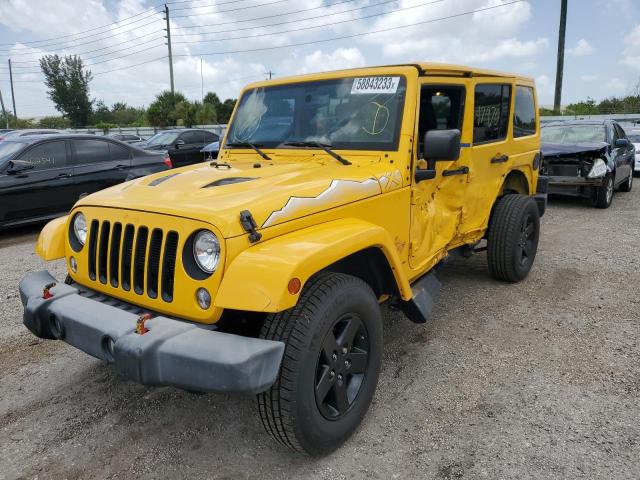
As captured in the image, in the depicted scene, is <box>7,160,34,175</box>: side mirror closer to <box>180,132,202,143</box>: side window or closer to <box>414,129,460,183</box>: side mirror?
<box>414,129,460,183</box>: side mirror

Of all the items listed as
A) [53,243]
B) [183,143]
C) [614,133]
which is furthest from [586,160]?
[183,143]

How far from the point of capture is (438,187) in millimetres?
3566

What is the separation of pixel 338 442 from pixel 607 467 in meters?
1.31

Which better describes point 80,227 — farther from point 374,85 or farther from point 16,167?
point 16,167

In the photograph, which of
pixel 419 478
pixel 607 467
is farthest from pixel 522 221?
pixel 419 478

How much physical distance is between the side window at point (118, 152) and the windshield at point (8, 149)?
52.7 inches

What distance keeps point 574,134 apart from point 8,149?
10327 millimetres

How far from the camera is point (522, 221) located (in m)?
4.69

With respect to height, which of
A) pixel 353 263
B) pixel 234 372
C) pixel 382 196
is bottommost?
pixel 234 372

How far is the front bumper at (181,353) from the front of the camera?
194 centimetres

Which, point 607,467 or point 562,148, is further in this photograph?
point 562,148

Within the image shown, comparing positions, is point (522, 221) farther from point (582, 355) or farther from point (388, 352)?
point (388, 352)

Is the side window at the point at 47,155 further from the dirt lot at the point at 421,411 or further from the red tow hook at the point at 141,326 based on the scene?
the red tow hook at the point at 141,326

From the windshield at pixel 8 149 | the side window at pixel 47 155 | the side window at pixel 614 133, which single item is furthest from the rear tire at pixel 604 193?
the windshield at pixel 8 149
